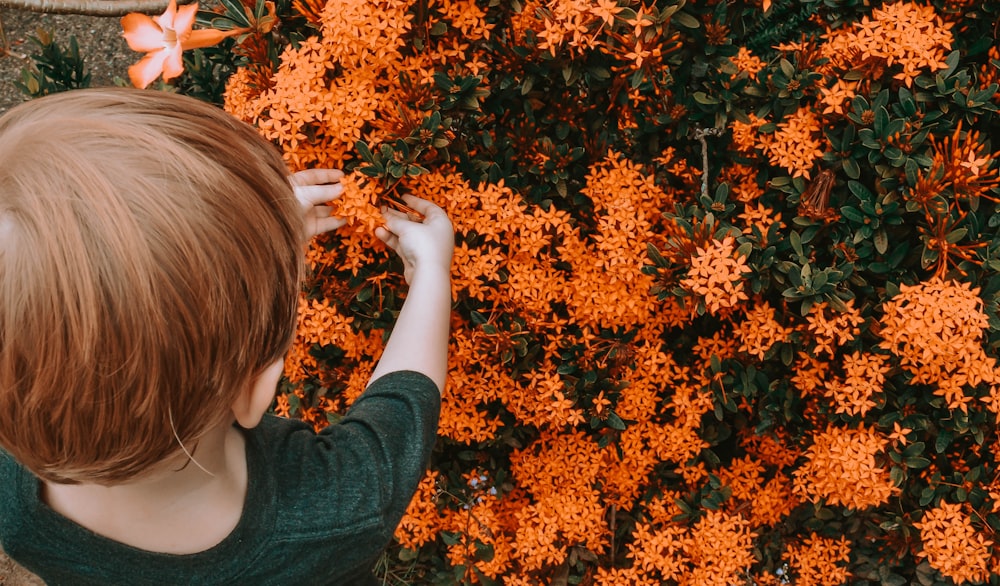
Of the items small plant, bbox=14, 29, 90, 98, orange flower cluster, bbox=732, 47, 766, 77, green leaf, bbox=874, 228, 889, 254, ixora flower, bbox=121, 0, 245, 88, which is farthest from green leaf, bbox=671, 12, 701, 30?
small plant, bbox=14, 29, 90, 98

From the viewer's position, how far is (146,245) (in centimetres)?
87

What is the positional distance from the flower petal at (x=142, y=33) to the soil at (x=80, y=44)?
2.21 m

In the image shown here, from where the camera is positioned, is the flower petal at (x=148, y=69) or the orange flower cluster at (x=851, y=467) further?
the orange flower cluster at (x=851, y=467)

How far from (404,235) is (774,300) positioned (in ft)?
3.39

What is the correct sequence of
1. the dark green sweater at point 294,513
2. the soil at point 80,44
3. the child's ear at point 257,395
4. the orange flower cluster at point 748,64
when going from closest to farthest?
the child's ear at point 257,395 → the dark green sweater at point 294,513 → the orange flower cluster at point 748,64 → the soil at point 80,44

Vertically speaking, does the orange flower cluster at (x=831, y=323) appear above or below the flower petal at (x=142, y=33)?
below

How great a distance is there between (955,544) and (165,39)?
228 cm

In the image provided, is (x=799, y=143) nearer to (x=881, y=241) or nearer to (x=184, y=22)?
(x=881, y=241)

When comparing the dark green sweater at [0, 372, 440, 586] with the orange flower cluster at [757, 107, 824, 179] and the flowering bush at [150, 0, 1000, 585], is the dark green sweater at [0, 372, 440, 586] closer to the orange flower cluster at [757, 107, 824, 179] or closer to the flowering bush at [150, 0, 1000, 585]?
the flowering bush at [150, 0, 1000, 585]

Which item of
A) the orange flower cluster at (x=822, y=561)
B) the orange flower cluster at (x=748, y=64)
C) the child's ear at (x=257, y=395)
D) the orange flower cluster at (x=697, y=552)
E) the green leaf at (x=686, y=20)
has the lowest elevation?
the orange flower cluster at (x=822, y=561)

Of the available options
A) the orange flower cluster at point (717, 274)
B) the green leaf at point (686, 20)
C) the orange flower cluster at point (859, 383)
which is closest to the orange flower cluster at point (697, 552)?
the orange flower cluster at point (859, 383)

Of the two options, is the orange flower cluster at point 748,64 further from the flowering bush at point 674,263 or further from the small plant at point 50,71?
the small plant at point 50,71

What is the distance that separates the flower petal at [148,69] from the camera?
1.60 meters

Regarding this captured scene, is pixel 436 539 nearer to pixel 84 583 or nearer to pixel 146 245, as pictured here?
pixel 84 583
